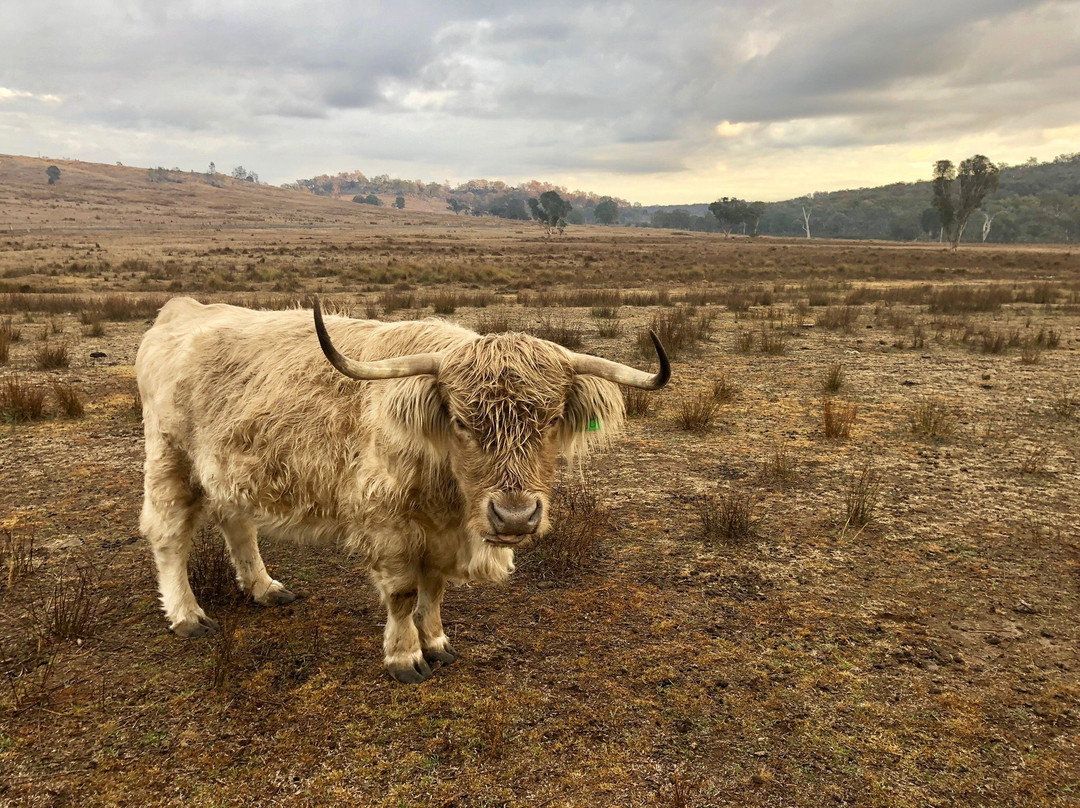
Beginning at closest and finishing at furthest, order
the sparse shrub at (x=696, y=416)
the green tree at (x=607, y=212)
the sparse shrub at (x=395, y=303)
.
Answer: the sparse shrub at (x=696, y=416)
the sparse shrub at (x=395, y=303)
the green tree at (x=607, y=212)

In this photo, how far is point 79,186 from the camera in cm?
13550

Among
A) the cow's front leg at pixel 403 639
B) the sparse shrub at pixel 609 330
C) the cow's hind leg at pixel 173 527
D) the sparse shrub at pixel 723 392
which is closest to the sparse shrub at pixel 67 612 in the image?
the cow's hind leg at pixel 173 527

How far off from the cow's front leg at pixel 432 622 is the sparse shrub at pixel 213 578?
4.75ft

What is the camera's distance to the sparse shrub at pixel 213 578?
3934mm

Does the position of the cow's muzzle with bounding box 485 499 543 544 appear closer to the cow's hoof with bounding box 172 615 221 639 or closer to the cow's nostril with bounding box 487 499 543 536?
the cow's nostril with bounding box 487 499 543 536

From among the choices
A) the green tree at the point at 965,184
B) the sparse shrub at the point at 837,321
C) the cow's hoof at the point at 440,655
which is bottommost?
the cow's hoof at the point at 440,655

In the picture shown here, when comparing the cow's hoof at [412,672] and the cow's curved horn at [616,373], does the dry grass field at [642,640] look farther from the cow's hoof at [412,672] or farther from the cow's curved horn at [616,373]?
the cow's curved horn at [616,373]

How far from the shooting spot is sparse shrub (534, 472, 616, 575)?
444 cm

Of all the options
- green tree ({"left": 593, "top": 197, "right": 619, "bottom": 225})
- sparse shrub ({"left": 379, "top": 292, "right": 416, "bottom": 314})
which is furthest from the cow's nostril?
green tree ({"left": 593, "top": 197, "right": 619, "bottom": 225})

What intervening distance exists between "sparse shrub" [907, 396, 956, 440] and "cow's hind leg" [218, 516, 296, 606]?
708 cm

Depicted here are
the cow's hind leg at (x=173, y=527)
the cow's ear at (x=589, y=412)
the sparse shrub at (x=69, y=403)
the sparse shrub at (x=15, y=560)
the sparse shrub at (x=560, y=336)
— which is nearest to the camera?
the cow's ear at (x=589, y=412)

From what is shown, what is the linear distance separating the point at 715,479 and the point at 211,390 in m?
4.62

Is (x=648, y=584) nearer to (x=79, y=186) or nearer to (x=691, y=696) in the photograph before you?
(x=691, y=696)

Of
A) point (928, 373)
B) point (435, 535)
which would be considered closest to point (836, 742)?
point (435, 535)
